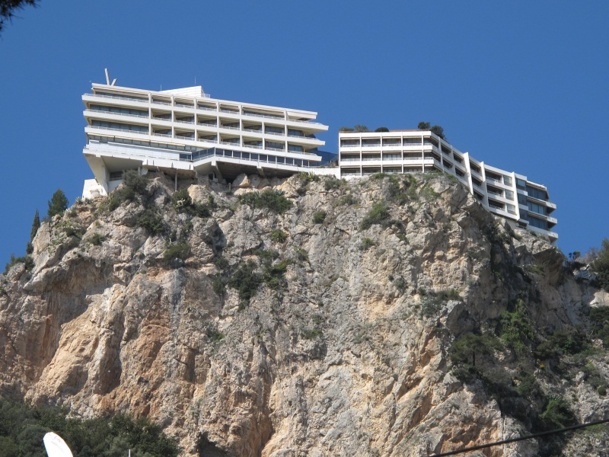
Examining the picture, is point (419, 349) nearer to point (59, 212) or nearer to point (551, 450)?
point (551, 450)

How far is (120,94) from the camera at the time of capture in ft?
260

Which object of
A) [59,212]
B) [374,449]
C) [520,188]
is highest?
[520,188]

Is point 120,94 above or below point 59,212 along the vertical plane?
above

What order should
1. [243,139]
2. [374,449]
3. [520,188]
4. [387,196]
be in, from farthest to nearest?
[520,188]
[243,139]
[387,196]
[374,449]

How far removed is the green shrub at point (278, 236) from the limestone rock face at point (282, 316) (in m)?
0.12

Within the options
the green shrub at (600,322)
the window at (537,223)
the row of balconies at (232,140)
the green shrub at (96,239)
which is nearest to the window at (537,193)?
the window at (537,223)

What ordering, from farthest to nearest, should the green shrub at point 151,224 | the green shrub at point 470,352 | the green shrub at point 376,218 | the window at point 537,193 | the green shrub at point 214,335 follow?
1. the window at point 537,193
2. the green shrub at point 151,224
3. the green shrub at point 376,218
4. the green shrub at point 214,335
5. the green shrub at point 470,352

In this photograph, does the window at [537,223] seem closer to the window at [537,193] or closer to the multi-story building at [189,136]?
the window at [537,193]

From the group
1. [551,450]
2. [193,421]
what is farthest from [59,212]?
Answer: [551,450]

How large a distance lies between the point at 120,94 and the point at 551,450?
1340 inches

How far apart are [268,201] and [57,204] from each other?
1166 centimetres

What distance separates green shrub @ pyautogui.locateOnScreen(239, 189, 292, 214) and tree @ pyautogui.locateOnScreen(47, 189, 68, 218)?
978 centimetres

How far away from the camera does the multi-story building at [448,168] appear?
76.8 metres

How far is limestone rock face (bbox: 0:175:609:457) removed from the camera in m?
61.7
